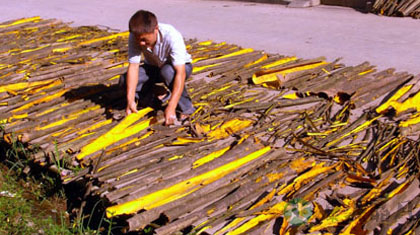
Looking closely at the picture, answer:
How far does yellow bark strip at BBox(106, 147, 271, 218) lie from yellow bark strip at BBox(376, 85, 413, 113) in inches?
45.3

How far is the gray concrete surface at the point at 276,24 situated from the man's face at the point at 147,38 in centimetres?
245

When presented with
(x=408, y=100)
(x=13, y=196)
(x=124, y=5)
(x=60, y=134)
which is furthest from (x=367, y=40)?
(x=124, y=5)

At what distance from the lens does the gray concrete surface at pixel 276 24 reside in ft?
20.0

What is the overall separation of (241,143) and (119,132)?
88 centimetres

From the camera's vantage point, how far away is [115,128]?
158 inches

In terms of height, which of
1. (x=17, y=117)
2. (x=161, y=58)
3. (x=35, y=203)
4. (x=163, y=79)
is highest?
(x=161, y=58)

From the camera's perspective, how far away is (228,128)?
4.00 metres

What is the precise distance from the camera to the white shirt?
3947 mm

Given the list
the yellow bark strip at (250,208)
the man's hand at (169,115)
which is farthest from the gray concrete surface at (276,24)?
the yellow bark strip at (250,208)

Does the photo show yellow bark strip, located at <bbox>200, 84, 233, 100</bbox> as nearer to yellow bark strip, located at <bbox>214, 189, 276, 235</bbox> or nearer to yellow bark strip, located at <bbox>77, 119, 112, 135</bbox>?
yellow bark strip, located at <bbox>77, 119, 112, 135</bbox>

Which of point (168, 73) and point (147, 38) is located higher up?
point (147, 38)

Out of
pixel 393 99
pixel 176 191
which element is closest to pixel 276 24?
pixel 393 99

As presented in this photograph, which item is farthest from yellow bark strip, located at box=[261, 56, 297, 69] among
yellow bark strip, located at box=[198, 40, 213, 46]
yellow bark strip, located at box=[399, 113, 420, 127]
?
yellow bark strip, located at box=[399, 113, 420, 127]

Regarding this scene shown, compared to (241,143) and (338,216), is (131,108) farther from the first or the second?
(338,216)
